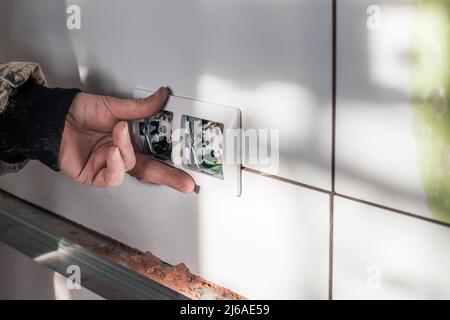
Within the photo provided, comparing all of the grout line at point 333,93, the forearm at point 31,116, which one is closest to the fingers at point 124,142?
the forearm at point 31,116

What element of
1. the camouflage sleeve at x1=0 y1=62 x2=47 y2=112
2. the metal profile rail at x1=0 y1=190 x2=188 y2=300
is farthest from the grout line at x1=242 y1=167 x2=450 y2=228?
the camouflage sleeve at x1=0 y1=62 x2=47 y2=112

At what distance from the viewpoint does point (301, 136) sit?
29.1 inches

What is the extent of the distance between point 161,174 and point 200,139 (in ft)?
0.29

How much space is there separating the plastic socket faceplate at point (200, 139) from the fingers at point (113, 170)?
7cm

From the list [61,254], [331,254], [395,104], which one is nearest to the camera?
[395,104]

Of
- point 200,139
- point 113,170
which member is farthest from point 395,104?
point 113,170

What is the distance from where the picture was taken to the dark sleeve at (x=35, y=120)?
0.93 metres

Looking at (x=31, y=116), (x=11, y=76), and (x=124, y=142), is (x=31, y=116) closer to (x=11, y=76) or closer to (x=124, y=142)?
(x=11, y=76)

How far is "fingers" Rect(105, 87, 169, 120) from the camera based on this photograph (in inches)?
34.1

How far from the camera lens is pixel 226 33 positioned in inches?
30.6

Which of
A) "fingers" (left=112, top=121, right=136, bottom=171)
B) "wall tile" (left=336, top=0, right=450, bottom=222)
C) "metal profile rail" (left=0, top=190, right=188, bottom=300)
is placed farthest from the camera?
"metal profile rail" (left=0, top=190, right=188, bottom=300)

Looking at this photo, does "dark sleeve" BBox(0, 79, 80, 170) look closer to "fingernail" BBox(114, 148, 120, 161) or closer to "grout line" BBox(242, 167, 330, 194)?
"fingernail" BBox(114, 148, 120, 161)

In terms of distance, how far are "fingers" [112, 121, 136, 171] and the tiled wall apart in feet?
0.28

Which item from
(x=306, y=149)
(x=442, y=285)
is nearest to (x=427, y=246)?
(x=442, y=285)
